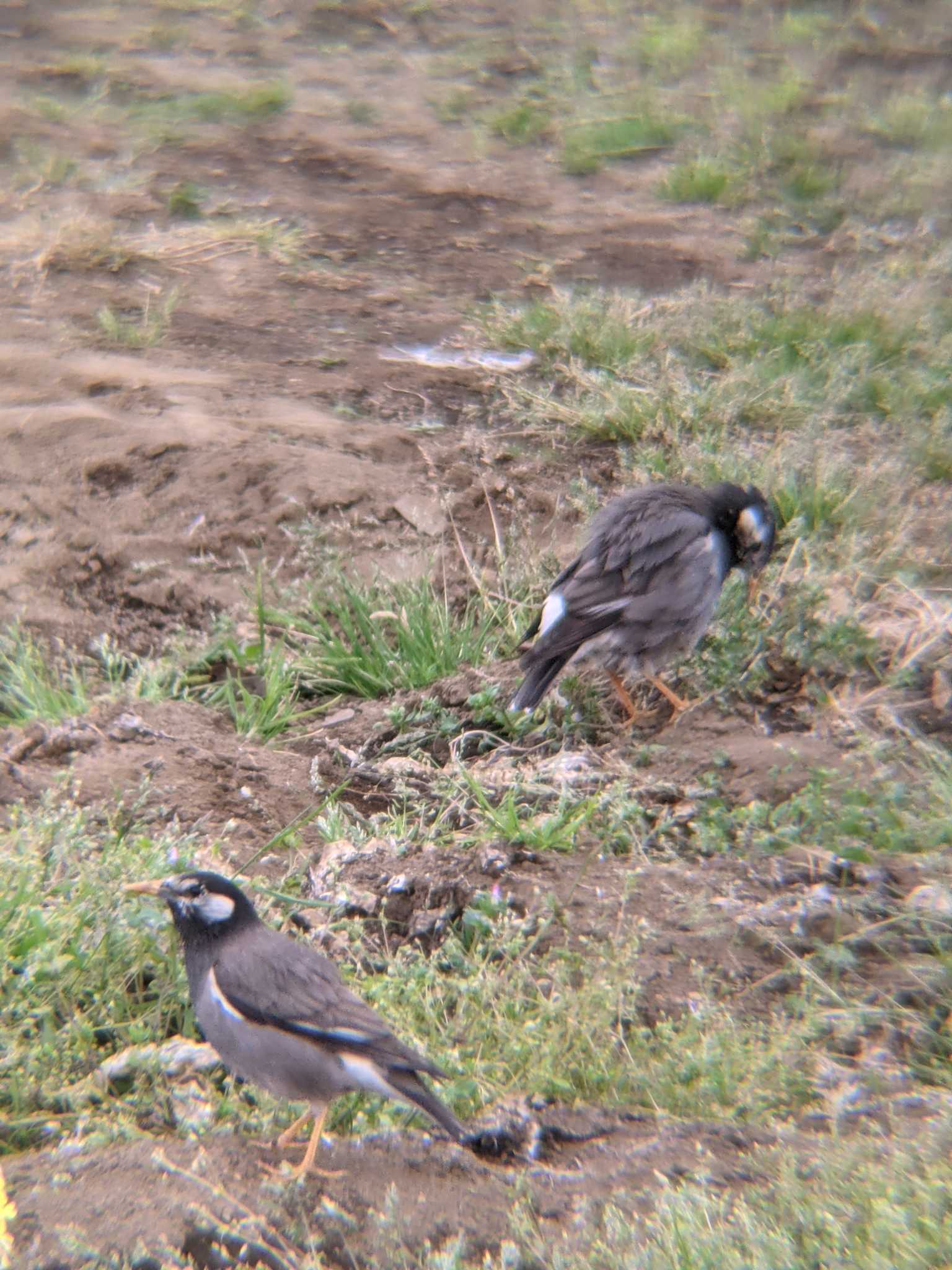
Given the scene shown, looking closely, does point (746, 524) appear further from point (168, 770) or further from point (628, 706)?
point (168, 770)

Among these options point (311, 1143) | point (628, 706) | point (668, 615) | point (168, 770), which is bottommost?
point (628, 706)

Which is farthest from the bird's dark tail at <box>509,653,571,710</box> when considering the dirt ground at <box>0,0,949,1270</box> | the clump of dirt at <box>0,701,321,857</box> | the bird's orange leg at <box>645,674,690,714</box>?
the clump of dirt at <box>0,701,321,857</box>

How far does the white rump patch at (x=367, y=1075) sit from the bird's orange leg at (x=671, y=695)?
7.43 ft

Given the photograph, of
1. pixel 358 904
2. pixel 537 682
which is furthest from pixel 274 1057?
pixel 537 682

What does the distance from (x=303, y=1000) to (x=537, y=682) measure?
1878 millimetres

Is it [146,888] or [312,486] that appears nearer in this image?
[146,888]

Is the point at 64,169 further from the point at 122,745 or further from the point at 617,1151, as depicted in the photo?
the point at 617,1151

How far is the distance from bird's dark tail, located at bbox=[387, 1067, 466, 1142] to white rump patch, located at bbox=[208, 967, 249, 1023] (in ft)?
1.39

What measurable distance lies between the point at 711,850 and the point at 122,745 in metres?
2.11

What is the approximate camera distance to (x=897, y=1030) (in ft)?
10.5

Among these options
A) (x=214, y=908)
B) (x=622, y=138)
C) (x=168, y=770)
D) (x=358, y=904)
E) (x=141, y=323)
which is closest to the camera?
(x=214, y=908)

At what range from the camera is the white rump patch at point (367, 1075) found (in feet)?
9.70

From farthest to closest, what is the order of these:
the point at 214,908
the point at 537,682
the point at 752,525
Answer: the point at 752,525, the point at 537,682, the point at 214,908

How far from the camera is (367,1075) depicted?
9.78 feet
